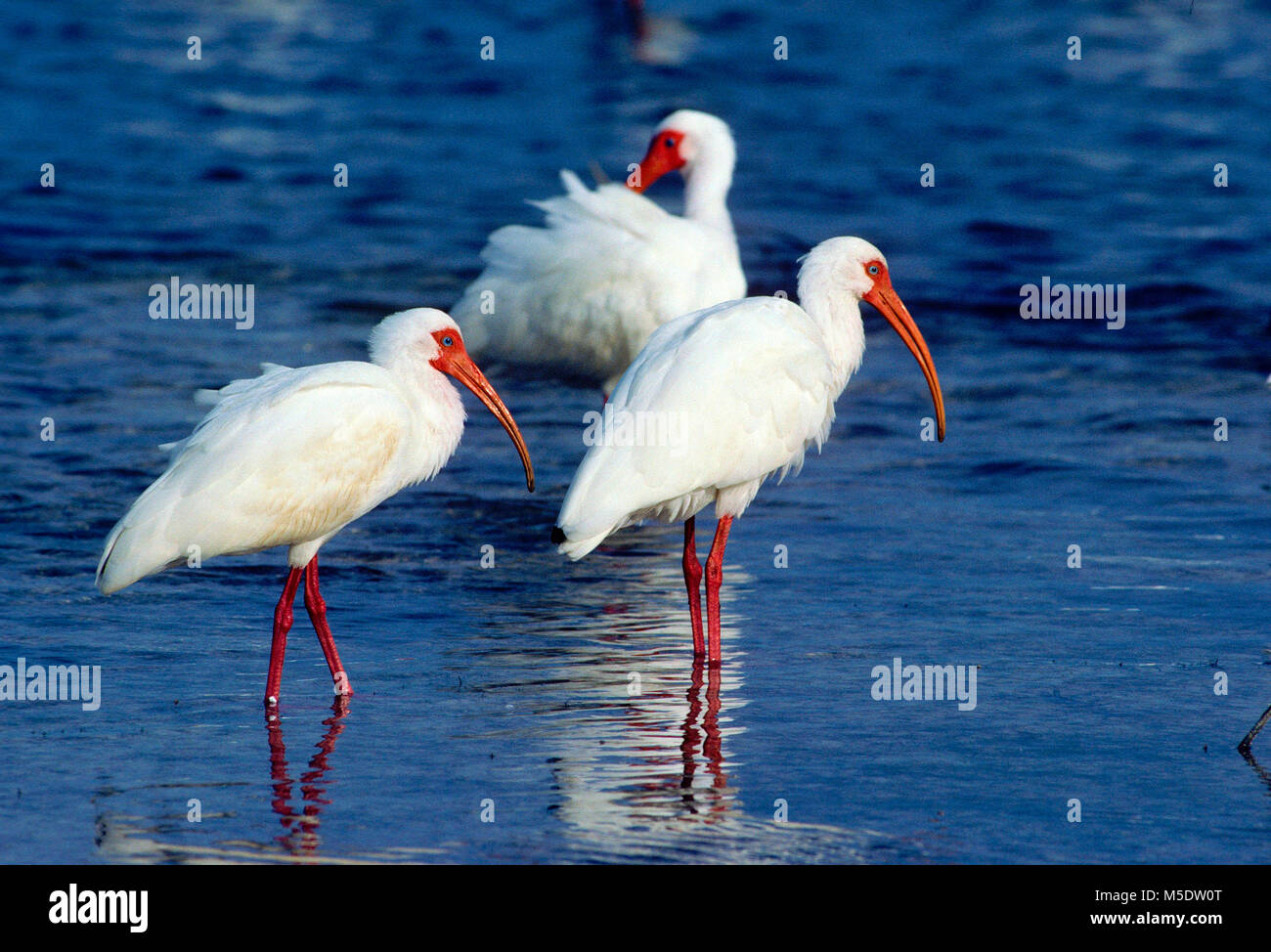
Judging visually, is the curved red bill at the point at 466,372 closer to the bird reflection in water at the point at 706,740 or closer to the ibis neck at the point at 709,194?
the bird reflection in water at the point at 706,740

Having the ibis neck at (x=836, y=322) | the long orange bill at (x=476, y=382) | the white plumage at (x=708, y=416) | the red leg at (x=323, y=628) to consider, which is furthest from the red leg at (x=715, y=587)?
the red leg at (x=323, y=628)

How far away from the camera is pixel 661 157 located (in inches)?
500

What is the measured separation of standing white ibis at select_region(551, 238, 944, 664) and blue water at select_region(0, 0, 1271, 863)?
1.80 feet

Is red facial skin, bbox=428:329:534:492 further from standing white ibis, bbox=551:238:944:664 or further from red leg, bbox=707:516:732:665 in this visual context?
red leg, bbox=707:516:732:665

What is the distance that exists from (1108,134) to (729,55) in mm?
5717

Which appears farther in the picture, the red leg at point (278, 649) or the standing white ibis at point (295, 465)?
the standing white ibis at point (295, 465)

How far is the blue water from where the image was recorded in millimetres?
5855

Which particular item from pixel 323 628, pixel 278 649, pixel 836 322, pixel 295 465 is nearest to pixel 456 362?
pixel 295 465

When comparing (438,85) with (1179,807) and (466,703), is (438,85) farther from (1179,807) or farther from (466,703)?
(1179,807)

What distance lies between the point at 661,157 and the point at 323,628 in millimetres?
6194

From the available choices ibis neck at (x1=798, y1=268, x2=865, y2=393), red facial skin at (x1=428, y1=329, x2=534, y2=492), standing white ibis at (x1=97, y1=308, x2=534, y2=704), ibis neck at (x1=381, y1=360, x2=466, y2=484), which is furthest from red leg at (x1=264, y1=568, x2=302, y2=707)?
ibis neck at (x1=798, y1=268, x2=865, y2=393)

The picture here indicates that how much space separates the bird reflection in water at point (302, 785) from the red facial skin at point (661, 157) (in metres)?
6.52

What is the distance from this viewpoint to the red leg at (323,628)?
7039 mm
